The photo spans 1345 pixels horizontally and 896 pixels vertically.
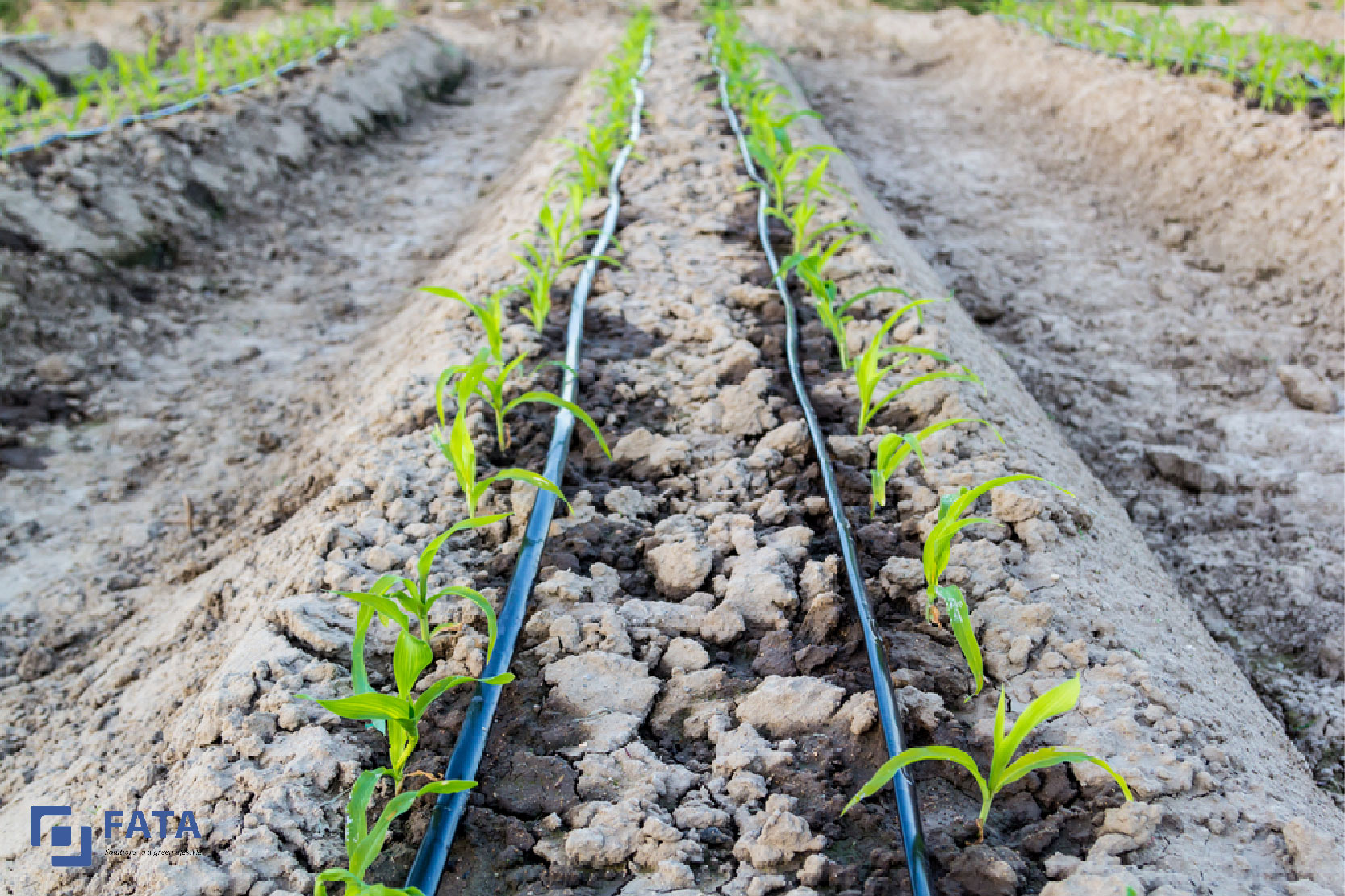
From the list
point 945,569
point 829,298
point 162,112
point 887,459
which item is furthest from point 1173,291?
point 162,112

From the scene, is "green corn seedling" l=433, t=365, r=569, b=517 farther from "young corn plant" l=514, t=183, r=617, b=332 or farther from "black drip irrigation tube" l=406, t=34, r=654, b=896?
"young corn plant" l=514, t=183, r=617, b=332

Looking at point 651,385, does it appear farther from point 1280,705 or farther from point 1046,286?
point 1046,286

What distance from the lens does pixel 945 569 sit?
1.87 m

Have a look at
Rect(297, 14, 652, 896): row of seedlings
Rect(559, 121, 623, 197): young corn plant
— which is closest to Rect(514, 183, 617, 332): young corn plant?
Rect(297, 14, 652, 896): row of seedlings

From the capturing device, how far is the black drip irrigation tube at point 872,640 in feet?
4.34

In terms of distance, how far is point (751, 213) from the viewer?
3.65 metres

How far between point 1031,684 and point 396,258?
3.81 meters

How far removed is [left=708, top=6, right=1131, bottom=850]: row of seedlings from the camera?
52.6 inches

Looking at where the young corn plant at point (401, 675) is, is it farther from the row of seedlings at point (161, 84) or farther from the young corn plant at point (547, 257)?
the row of seedlings at point (161, 84)

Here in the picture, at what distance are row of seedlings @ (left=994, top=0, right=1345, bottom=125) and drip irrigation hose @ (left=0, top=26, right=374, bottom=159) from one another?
5.66m

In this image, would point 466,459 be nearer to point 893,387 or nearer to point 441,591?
point 441,591

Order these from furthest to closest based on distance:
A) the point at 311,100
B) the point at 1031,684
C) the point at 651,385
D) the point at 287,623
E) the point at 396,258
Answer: the point at 311,100 → the point at 396,258 → the point at 651,385 → the point at 287,623 → the point at 1031,684

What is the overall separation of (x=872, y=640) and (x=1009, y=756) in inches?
14.1

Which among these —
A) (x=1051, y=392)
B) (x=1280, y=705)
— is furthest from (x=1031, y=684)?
(x=1051, y=392)
